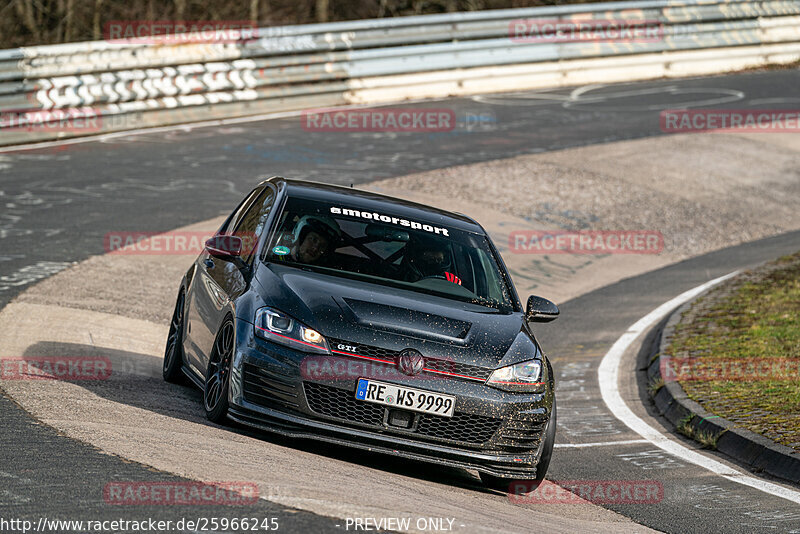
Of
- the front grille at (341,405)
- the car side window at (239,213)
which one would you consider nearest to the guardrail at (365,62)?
the car side window at (239,213)

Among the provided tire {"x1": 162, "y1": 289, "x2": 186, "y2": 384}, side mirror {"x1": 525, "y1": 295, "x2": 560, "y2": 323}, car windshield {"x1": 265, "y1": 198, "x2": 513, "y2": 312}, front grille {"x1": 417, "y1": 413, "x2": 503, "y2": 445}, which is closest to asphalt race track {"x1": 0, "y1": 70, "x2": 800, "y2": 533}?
front grille {"x1": 417, "y1": 413, "x2": 503, "y2": 445}

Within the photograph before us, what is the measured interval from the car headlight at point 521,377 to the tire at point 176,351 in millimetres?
2855

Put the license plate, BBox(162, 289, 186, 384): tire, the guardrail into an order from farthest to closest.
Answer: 1. the guardrail
2. BBox(162, 289, 186, 384): tire
3. the license plate

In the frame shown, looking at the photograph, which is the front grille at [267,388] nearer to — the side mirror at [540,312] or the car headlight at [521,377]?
the car headlight at [521,377]

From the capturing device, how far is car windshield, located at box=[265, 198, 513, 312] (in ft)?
25.0

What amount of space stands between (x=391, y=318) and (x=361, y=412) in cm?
59

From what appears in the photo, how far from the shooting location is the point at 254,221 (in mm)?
8297

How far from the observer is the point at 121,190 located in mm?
15914

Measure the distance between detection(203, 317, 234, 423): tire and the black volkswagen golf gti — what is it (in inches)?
0.6

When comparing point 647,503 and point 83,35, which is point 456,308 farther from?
point 83,35

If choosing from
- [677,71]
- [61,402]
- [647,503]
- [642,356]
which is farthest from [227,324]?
[677,71]

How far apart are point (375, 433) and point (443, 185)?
11.4 meters

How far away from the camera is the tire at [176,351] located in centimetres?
861

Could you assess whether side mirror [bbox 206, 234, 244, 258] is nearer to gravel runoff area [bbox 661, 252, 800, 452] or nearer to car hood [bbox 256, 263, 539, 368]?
car hood [bbox 256, 263, 539, 368]
